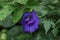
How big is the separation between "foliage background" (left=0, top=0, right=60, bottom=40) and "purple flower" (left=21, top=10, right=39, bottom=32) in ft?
0.07

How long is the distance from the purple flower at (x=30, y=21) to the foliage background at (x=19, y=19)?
22mm

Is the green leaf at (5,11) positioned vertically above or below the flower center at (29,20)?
above

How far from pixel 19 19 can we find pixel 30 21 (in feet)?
0.22

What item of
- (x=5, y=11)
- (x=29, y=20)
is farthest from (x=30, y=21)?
(x=5, y=11)

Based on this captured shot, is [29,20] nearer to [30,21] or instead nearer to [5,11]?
[30,21]

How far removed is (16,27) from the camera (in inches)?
46.8

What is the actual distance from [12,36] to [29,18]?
128 millimetres

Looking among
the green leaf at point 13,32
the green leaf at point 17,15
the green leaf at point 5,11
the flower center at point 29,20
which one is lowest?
the green leaf at point 13,32

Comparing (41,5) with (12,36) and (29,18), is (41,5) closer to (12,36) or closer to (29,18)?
(29,18)

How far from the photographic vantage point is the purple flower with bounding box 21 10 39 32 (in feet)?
3.82

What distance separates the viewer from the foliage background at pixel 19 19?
1162 millimetres

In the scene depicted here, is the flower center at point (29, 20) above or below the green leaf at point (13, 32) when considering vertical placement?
above

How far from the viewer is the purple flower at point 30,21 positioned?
3.82ft

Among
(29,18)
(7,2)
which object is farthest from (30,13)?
(7,2)
